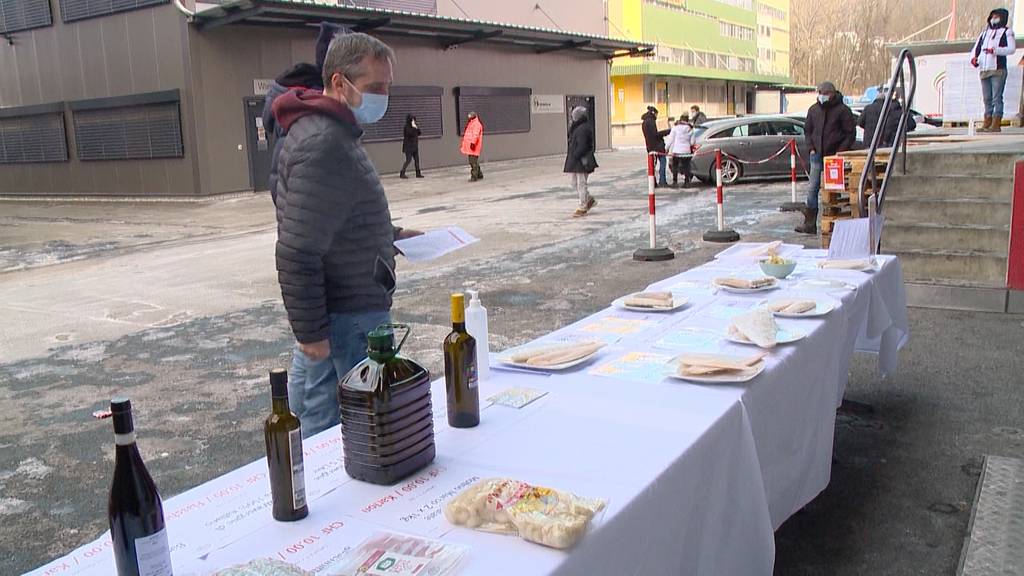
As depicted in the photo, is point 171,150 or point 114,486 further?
point 171,150

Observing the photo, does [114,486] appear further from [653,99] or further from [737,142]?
[653,99]

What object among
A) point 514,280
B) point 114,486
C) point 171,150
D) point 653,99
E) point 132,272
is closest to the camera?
point 114,486

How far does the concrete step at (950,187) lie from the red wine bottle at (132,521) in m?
7.40

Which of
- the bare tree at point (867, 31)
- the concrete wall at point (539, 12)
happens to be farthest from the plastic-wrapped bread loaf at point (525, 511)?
the bare tree at point (867, 31)

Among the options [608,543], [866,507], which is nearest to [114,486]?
[608,543]

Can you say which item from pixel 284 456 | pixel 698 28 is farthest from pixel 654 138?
pixel 698 28

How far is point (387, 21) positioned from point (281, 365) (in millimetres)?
17973

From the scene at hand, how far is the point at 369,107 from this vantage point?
2984 millimetres

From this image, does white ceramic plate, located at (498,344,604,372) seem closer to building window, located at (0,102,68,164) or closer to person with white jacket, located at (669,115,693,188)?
person with white jacket, located at (669,115,693,188)

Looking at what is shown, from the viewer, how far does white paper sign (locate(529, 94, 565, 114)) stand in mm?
31570

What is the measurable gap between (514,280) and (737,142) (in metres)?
10.5

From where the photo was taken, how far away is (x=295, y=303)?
2.89m

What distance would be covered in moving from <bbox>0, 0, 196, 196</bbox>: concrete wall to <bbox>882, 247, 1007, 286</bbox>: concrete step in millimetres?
17704

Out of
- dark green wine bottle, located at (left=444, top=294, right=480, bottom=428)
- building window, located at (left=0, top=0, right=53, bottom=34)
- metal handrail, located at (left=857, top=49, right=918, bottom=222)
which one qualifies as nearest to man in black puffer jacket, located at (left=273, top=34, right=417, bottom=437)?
dark green wine bottle, located at (left=444, top=294, right=480, bottom=428)
